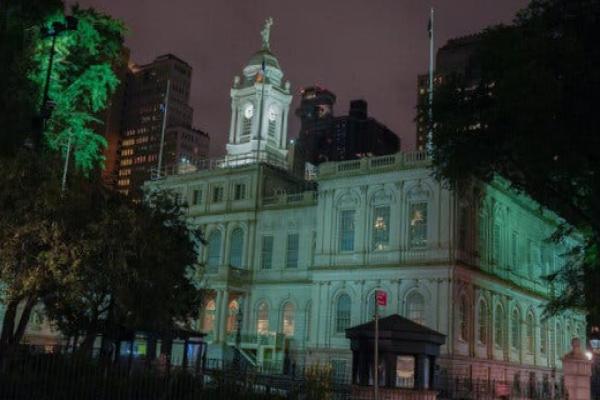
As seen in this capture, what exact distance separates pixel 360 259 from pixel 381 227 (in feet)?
8.48

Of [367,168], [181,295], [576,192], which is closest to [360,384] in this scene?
[181,295]

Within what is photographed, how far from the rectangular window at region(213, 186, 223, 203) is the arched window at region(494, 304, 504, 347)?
23761mm

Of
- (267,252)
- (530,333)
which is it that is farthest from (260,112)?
(530,333)

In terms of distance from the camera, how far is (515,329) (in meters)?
55.3

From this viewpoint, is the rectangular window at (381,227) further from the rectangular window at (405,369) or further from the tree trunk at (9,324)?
the tree trunk at (9,324)

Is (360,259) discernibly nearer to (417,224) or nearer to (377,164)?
(417,224)

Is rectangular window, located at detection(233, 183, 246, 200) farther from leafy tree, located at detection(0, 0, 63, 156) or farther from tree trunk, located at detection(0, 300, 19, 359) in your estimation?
tree trunk, located at detection(0, 300, 19, 359)

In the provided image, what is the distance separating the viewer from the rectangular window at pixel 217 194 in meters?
62.5

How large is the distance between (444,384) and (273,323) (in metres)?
16.8

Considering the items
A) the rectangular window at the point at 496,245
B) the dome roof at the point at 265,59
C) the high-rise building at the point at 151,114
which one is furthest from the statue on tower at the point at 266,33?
the high-rise building at the point at 151,114

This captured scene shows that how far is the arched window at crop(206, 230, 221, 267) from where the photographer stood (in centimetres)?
6106

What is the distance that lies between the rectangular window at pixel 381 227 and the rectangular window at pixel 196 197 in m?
18.6

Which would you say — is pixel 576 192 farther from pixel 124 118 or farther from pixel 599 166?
pixel 124 118

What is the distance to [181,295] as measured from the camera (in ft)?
101
